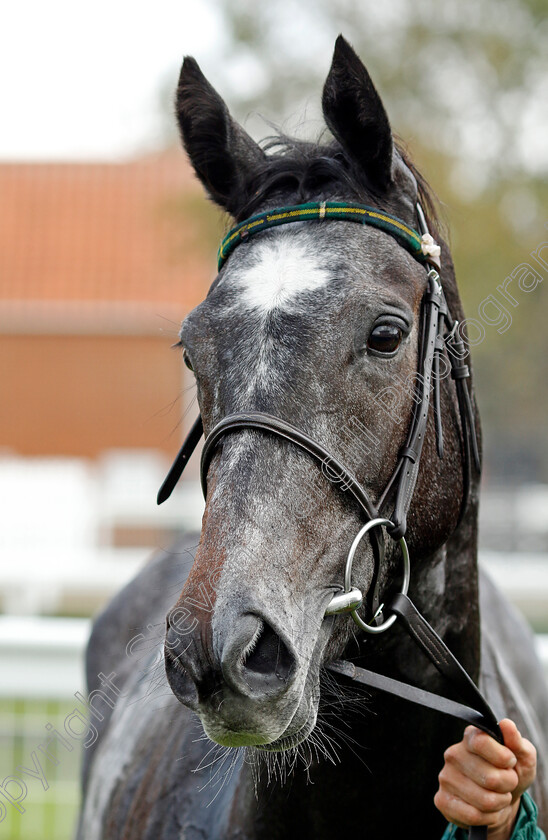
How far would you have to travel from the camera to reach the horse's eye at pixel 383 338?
6.70 feet

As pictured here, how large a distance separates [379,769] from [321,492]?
0.80m

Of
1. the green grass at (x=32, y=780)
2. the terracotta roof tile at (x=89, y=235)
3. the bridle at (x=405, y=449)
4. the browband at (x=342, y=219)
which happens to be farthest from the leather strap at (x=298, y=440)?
the terracotta roof tile at (x=89, y=235)

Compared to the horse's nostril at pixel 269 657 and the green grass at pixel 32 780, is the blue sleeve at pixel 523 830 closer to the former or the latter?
the horse's nostril at pixel 269 657

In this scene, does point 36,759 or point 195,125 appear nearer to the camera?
point 195,125

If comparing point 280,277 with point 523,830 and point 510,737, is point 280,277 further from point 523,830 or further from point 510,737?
point 523,830

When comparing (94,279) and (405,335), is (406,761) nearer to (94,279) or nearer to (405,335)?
(405,335)

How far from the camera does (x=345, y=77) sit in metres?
2.18

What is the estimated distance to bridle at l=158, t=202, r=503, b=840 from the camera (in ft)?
6.25

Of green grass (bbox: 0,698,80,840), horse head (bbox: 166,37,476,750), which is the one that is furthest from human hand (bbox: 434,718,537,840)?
green grass (bbox: 0,698,80,840)

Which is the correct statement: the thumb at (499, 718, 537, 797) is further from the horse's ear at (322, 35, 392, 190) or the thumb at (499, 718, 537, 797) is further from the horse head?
the horse's ear at (322, 35, 392, 190)

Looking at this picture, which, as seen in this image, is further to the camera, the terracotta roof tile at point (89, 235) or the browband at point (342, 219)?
the terracotta roof tile at point (89, 235)

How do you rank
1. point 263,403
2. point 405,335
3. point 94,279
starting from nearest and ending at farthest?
point 263,403, point 405,335, point 94,279

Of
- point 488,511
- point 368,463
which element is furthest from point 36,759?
point 488,511

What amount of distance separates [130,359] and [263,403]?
70.7 ft
